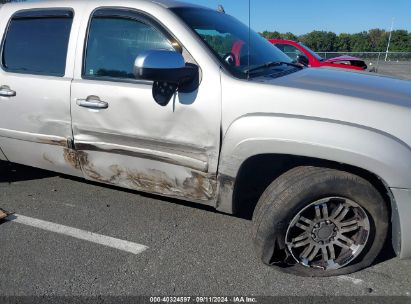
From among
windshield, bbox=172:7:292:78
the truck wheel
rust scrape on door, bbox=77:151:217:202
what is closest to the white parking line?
rust scrape on door, bbox=77:151:217:202

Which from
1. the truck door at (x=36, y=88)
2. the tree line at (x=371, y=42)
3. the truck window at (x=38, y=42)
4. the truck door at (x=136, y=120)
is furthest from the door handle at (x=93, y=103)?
the tree line at (x=371, y=42)

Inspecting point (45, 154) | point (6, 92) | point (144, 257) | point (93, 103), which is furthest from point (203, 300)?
point (6, 92)

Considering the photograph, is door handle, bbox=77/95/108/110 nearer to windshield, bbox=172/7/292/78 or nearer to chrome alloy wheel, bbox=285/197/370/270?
windshield, bbox=172/7/292/78

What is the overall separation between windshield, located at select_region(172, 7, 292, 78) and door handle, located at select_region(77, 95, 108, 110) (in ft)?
2.87

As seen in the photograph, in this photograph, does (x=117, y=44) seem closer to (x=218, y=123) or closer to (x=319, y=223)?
(x=218, y=123)

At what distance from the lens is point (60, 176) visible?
454cm

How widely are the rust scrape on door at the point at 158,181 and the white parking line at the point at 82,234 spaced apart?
17.3 inches

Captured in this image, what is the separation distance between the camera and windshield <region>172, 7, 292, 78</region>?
2.97m

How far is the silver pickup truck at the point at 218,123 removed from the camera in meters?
2.47

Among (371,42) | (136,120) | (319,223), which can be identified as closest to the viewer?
(319,223)

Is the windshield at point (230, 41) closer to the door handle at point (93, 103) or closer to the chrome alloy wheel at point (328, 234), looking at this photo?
the door handle at point (93, 103)

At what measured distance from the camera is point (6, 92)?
360 cm

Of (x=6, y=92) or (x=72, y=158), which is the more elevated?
(x=6, y=92)

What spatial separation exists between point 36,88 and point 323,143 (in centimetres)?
240
